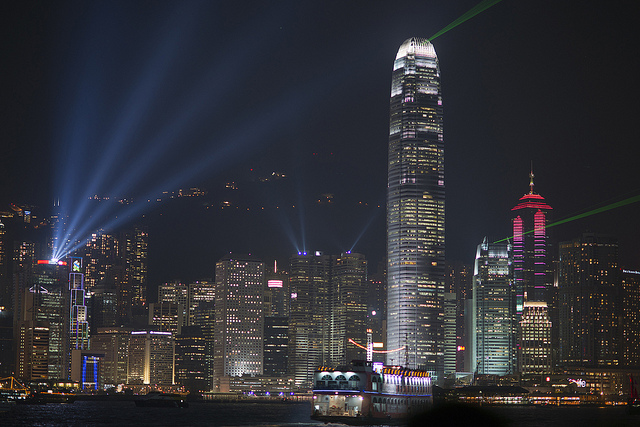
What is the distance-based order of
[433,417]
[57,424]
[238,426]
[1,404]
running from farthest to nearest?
[1,404] < [57,424] < [238,426] < [433,417]

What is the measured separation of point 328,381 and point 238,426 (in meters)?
20.0

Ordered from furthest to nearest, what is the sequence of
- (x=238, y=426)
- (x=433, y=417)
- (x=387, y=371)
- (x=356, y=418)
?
(x=238, y=426) < (x=387, y=371) < (x=356, y=418) < (x=433, y=417)

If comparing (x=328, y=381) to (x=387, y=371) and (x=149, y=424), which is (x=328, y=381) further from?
(x=149, y=424)

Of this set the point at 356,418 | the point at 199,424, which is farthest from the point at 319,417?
the point at 199,424

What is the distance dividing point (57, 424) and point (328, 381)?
46509 mm

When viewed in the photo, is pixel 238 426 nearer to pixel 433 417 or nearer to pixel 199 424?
pixel 199 424

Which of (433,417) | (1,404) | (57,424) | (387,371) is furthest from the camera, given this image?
(1,404)

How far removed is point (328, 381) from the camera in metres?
112

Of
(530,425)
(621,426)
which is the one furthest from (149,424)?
(621,426)

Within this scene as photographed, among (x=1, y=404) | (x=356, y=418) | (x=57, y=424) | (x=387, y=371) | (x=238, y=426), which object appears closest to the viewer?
(x=356, y=418)

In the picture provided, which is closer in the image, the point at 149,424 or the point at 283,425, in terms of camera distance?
the point at 283,425

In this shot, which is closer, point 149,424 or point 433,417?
point 433,417

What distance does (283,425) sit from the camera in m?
124

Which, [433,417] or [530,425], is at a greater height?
[433,417]
